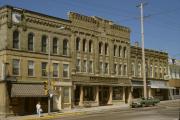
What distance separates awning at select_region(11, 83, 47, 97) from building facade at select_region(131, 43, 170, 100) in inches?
857

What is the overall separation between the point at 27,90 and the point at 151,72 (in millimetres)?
31953

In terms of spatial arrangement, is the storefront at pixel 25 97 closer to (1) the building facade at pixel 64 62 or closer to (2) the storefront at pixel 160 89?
(1) the building facade at pixel 64 62

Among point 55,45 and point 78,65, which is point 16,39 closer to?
point 55,45

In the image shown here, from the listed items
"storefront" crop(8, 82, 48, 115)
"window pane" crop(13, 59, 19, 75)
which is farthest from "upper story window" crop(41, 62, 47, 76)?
"window pane" crop(13, 59, 19, 75)

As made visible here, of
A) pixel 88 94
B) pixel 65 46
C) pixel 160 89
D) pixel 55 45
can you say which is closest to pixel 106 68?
pixel 88 94

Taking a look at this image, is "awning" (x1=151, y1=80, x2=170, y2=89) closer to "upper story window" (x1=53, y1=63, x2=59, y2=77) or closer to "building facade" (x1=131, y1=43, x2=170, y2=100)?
"building facade" (x1=131, y1=43, x2=170, y2=100)

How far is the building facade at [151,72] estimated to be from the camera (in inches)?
2345

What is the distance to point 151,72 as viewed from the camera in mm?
64562

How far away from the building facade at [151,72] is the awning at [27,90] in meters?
21.8

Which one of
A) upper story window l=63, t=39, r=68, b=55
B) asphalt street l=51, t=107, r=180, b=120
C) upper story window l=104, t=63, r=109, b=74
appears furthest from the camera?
upper story window l=104, t=63, r=109, b=74

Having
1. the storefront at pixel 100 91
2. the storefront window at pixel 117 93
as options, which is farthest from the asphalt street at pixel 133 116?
the storefront window at pixel 117 93

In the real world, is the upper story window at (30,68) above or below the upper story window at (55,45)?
below

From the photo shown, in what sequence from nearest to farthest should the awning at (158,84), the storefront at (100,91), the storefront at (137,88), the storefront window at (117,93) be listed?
1. the storefront at (100,91)
2. the storefront window at (117,93)
3. the storefront at (137,88)
4. the awning at (158,84)

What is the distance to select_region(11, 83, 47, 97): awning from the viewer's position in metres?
37.7
